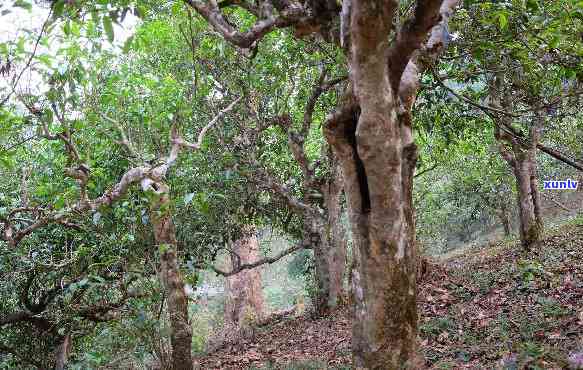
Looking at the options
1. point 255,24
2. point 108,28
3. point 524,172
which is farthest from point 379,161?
point 524,172

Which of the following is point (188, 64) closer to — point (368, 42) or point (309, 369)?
point (309, 369)

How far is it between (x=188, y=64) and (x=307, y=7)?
15.5 ft

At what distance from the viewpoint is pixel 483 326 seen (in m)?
6.62

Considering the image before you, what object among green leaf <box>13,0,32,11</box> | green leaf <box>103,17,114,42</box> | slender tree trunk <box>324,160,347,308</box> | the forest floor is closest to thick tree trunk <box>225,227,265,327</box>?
the forest floor

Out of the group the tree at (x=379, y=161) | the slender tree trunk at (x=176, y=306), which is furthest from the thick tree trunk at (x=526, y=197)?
the slender tree trunk at (x=176, y=306)

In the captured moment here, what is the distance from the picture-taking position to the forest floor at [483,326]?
519 cm

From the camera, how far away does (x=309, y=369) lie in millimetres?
6645

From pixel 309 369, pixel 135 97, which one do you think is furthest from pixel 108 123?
pixel 309 369

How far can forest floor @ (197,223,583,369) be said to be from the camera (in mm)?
5188

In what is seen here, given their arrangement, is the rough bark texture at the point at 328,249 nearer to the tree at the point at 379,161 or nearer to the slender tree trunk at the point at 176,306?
the slender tree trunk at the point at 176,306

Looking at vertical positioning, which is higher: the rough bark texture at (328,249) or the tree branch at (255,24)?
the tree branch at (255,24)

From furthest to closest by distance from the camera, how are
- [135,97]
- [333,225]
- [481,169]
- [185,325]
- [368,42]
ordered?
1. [481,169]
2. [333,225]
3. [135,97]
4. [185,325]
5. [368,42]

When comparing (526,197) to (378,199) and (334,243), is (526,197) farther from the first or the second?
(378,199)

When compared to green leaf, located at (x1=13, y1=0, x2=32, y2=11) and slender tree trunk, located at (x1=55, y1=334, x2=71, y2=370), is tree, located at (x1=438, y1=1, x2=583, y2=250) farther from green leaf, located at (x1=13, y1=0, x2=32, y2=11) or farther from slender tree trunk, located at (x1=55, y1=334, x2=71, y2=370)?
slender tree trunk, located at (x1=55, y1=334, x2=71, y2=370)
